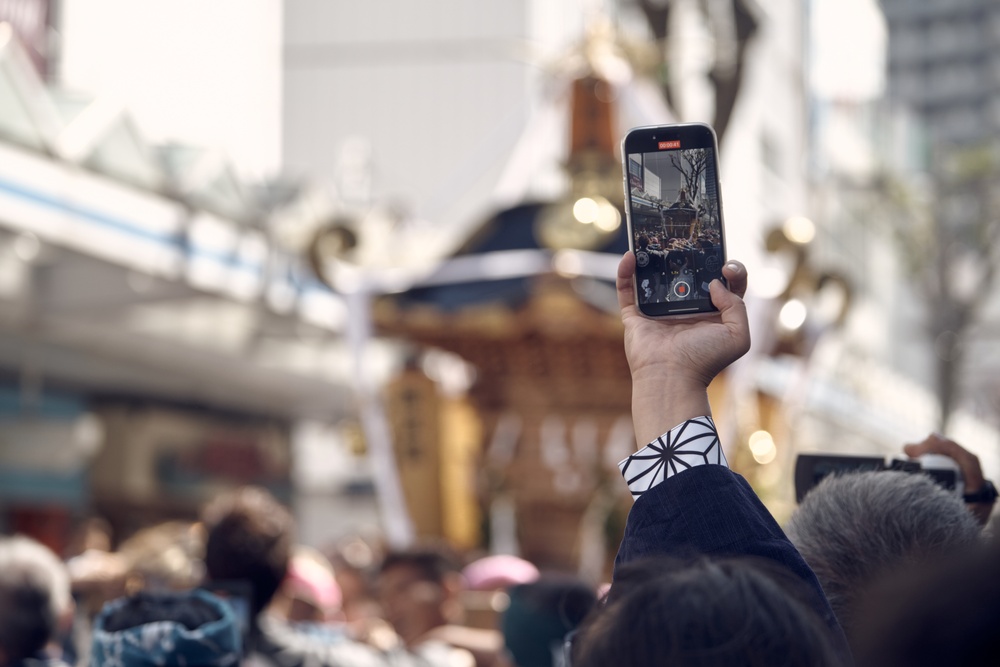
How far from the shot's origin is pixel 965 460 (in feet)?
7.38

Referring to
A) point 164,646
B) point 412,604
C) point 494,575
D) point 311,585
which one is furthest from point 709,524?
point 494,575

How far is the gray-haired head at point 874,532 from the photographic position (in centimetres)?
183

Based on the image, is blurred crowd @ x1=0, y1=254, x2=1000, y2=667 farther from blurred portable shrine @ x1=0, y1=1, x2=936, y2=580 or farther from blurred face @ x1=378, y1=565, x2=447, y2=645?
blurred portable shrine @ x1=0, y1=1, x2=936, y2=580

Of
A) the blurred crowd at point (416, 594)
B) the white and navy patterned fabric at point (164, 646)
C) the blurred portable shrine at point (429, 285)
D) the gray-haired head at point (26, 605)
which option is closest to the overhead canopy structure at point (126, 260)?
the blurred portable shrine at point (429, 285)

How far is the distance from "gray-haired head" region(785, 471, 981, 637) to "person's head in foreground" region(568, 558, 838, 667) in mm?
588

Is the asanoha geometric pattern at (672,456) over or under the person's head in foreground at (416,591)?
over

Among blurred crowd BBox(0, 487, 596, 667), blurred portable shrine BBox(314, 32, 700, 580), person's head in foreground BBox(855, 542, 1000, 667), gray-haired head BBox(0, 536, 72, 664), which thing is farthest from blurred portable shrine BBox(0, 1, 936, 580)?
person's head in foreground BBox(855, 542, 1000, 667)

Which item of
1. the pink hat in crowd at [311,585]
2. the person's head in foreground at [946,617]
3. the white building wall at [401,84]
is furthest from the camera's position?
the white building wall at [401,84]

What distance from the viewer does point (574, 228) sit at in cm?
671

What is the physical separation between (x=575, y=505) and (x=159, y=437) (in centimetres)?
943

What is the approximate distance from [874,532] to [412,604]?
2.23 metres

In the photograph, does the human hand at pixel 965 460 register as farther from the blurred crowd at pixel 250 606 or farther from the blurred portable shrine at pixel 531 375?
the blurred portable shrine at pixel 531 375

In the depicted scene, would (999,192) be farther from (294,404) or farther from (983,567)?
(983,567)

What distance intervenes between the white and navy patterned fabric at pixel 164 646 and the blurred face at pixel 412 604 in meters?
1.51
